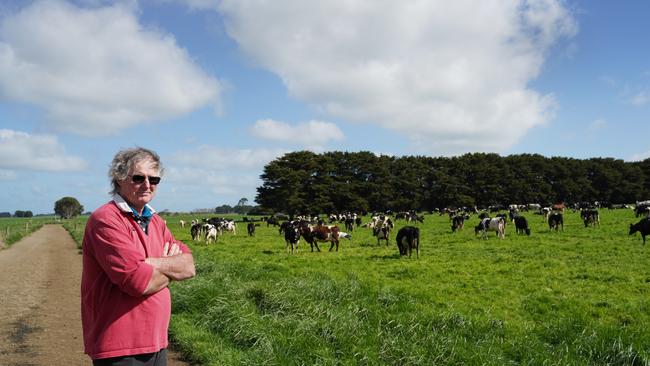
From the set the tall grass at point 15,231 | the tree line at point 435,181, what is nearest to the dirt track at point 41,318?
the tall grass at point 15,231

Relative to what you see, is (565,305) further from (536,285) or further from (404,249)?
(404,249)

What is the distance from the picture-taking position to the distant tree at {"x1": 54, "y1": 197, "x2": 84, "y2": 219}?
152m

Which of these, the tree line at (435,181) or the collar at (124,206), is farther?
the tree line at (435,181)

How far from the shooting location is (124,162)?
11.1ft

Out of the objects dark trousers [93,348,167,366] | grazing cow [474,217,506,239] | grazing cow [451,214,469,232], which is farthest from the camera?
grazing cow [451,214,469,232]

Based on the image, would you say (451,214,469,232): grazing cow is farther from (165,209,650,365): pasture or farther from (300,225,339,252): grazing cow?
(165,209,650,365): pasture

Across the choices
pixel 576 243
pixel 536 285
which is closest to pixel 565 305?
pixel 536 285

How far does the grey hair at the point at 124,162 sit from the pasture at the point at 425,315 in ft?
11.7

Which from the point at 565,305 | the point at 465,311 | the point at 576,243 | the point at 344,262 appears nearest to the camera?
the point at 465,311

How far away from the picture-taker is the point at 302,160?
77.1 m

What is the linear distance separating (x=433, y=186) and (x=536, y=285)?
245ft

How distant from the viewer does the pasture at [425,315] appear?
20.5 feet

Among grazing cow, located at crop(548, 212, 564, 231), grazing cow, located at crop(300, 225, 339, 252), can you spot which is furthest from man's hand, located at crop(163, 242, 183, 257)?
grazing cow, located at crop(548, 212, 564, 231)

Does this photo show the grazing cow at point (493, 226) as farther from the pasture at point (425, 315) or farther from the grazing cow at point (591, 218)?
the pasture at point (425, 315)
